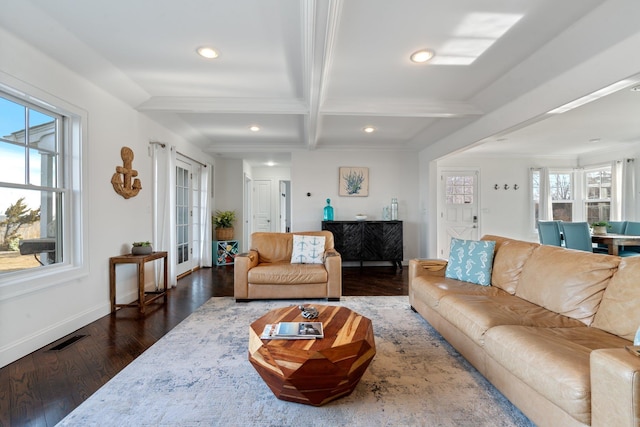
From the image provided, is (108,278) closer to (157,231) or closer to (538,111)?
(157,231)

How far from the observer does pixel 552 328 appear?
70.6 inches

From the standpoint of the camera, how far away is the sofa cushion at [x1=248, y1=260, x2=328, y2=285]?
3.48 m

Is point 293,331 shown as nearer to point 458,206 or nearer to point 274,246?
point 274,246

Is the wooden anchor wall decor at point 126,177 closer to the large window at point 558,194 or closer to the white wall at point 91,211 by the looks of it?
the white wall at point 91,211

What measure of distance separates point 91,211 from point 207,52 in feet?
6.27

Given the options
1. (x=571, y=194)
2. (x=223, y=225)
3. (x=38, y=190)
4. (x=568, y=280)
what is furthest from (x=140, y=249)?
(x=571, y=194)

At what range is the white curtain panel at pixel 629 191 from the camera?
18.0ft

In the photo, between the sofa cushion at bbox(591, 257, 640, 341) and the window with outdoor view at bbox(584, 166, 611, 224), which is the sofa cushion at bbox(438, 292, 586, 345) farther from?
the window with outdoor view at bbox(584, 166, 611, 224)

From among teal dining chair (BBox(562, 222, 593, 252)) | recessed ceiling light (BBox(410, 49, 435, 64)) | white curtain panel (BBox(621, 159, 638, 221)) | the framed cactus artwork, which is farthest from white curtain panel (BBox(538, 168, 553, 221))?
recessed ceiling light (BBox(410, 49, 435, 64))

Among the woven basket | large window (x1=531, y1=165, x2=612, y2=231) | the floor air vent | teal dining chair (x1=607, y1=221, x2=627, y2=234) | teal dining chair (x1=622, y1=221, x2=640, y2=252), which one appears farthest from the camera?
large window (x1=531, y1=165, x2=612, y2=231)

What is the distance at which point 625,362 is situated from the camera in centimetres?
106

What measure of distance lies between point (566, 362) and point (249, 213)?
6922 mm

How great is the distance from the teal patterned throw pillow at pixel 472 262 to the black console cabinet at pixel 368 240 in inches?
99.7

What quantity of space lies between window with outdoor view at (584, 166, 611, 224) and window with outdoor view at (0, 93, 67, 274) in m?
8.99
